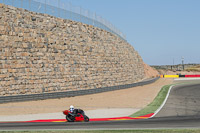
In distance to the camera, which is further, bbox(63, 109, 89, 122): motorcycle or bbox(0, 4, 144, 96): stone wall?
bbox(0, 4, 144, 96): stone wall

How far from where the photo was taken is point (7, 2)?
2744 cm

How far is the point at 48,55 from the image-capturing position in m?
30.3

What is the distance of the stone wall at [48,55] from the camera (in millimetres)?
26578

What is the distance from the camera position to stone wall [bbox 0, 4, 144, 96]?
87.2 ft

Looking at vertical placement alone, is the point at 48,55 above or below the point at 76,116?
above

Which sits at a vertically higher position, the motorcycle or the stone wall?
the stone wall

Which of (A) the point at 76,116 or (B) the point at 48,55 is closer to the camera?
(A) the point at 76,116

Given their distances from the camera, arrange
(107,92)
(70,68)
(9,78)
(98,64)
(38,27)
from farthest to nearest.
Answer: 1. (98,64)
2. (107,92)
3. (70,68)
4. (38,27)
5. (9,78)

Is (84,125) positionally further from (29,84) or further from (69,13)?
(69,13)

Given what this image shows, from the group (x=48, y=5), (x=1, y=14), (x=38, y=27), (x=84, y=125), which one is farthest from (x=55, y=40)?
(x=84, y=125)

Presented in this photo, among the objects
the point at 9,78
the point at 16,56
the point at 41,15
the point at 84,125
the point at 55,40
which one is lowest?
the point at 84,125

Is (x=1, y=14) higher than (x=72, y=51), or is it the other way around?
(x=1, y=14)

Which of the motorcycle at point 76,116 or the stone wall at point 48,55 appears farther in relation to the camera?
the stone wall at point 48,55

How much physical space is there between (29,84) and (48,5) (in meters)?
10.7
